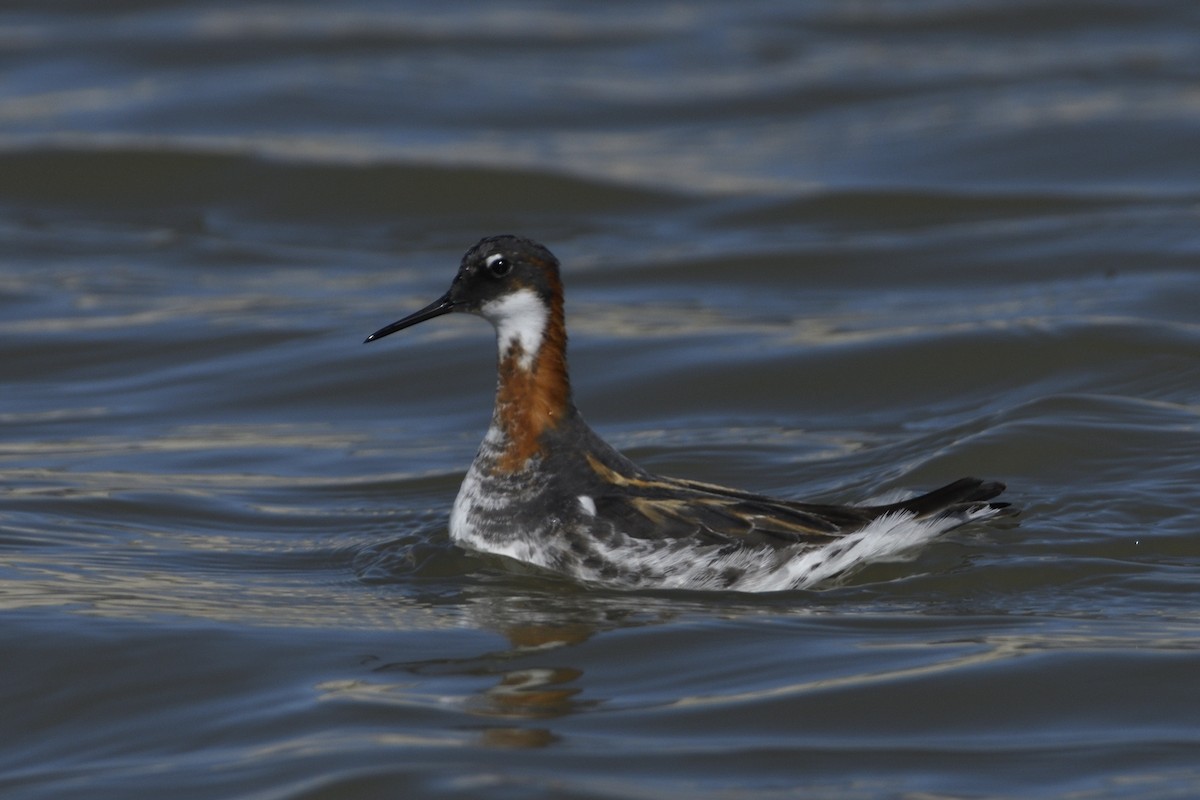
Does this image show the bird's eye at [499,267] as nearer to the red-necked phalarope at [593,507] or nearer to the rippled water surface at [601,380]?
the red-necked phalarope at [593,507]

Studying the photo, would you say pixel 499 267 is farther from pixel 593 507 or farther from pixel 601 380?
pixel 601 380

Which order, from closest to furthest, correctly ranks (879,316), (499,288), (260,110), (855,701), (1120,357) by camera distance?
(855,701) < (499,288) < (1120,357) < (879,316) < (260,110)

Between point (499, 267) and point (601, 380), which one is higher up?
point (499, 267)

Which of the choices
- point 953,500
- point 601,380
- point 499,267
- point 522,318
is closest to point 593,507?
point 522,318

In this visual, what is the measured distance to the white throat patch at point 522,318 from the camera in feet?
28.7

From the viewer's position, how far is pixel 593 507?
837 centimetres

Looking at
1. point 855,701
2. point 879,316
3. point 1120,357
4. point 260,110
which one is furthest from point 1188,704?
point 260,110

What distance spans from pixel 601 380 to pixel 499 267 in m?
3.54

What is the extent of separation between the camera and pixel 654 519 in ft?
26.9

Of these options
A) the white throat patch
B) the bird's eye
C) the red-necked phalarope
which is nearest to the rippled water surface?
the red-necked phalarope

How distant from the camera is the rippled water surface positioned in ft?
22.2

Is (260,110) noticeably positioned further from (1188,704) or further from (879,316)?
(1188,704)

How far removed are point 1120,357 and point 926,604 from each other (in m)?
4.24

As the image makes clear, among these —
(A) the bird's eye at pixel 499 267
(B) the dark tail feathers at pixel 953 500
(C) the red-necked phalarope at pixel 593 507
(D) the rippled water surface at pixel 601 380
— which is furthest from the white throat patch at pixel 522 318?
(B) the dark tail feathers at pixel 953 500
